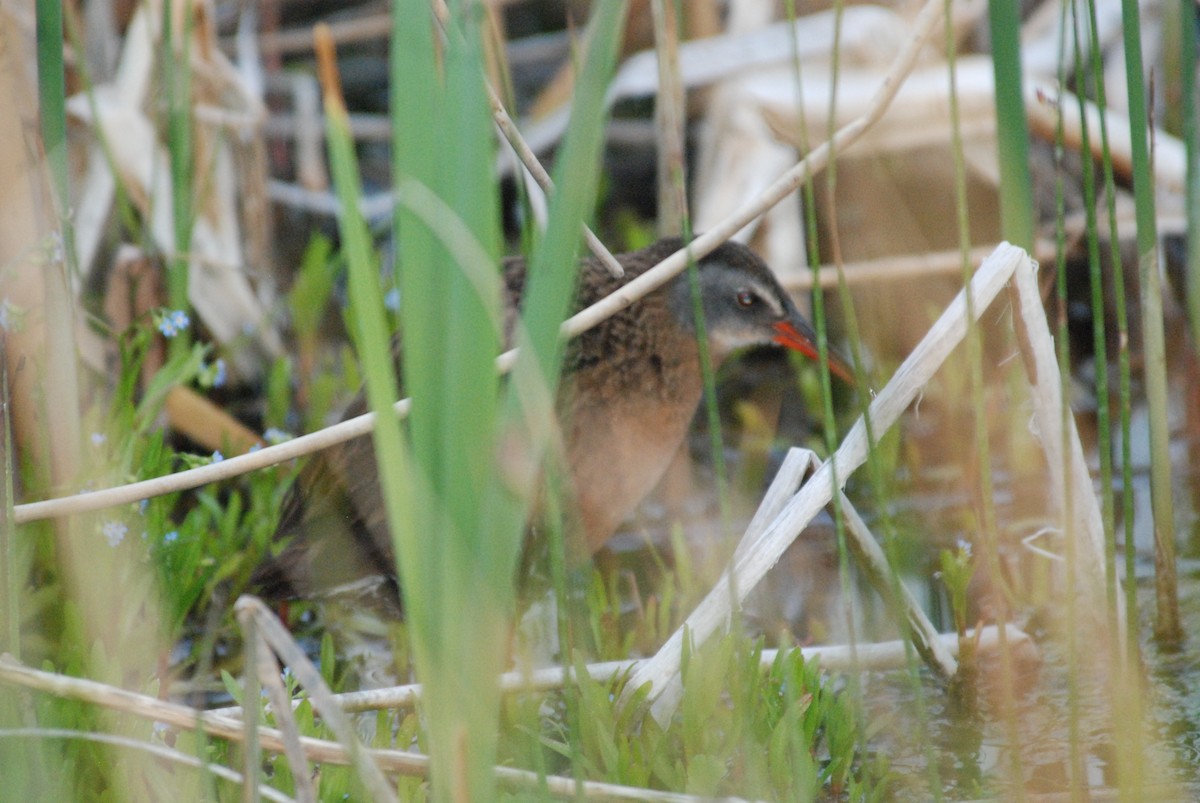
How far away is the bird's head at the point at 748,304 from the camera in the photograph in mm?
3057

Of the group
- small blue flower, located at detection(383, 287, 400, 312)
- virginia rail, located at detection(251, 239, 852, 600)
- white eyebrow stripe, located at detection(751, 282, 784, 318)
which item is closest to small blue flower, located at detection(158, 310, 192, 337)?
virginia rail, located at detection(251, 239, 852, 600)

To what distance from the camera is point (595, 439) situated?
109 inches

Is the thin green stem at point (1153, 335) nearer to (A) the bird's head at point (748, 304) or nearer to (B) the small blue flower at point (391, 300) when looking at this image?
(A) the bird's head at point (748, 304)

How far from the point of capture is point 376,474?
270 cm

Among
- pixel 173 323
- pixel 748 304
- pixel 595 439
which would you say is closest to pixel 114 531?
pixel 173 323

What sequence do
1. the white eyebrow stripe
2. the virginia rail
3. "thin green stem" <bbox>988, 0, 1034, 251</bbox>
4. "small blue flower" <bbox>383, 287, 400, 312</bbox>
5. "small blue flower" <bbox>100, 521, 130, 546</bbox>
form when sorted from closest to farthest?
"thin green stem" <bbox>988, 0, 1034, 251</bbox>
"small blue flower" <bbox>100, 521, 130, 546</bbox>
the virginia rail
the white eyebrow stripe
"small blue flower" <bbox>383, 287, 400, 312</bbox>

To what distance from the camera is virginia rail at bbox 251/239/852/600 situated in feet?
8.83

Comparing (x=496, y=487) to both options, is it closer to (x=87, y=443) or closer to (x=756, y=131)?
(x=87, y=443)

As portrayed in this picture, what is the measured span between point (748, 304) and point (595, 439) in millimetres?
545

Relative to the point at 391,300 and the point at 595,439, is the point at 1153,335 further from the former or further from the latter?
the point at 391,300

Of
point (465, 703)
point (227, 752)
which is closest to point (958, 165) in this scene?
point (465, 703)

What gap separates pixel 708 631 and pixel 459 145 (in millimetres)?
1134

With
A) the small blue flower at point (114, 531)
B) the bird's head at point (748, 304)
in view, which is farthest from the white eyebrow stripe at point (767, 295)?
the small blue flower at point (114, 531)

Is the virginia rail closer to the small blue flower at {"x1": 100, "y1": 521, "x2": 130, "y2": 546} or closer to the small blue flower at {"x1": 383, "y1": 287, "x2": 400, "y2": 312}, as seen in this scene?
the small blue flower at {"x1": 100, "y1": 521, "x2": 130, "y2": 546}
